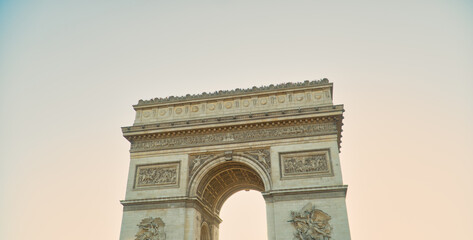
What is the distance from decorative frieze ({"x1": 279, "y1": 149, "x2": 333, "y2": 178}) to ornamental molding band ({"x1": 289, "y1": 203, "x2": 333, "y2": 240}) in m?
1.73

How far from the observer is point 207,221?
72.7 feet

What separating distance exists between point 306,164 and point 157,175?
26.4 feet

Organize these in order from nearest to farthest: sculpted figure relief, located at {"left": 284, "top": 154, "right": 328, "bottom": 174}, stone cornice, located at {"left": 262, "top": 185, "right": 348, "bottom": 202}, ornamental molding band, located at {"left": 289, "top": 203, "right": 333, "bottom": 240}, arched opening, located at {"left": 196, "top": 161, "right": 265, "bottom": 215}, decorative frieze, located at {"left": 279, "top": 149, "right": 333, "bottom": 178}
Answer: ornamental molding band, located at {"left": 289, "top": 203, "right": 333, "bottom": 240}
stone cornice, located at {"left": 262, "top": 185, "right": 348, "bottom": 202}
decorative frieze, located at {"left": 279, "top": 149, "right": 333, "bottom": 178}
sculpted figure relief, located at {"left": 284, "top": 154, "right": 328, "bottom": 174}
arched opening, located at {"left": 196, "top": 161, "right": 265, "bottom": 215}

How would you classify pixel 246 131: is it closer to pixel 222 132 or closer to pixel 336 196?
pixel 222 132

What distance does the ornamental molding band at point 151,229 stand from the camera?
19094mm

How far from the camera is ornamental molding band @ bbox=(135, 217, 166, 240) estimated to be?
19.1 m

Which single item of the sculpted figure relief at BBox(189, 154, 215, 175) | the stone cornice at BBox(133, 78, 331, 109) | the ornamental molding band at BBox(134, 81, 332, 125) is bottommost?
the sculpted figure relief at BBox(189, 154, 215, 175)

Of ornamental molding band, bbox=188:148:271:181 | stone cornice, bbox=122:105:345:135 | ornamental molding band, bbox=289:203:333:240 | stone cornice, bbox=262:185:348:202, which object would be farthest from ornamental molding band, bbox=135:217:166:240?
ornamental molding band, bbox=289:203:333:240

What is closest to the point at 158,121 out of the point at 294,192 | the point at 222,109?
the point at 222,109

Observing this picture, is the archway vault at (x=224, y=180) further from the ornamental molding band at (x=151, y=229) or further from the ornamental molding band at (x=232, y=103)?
the ornamental molding band at (x=232, y=103)

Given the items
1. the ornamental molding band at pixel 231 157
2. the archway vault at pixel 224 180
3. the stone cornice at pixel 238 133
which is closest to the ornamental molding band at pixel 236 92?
the stone cornice at pixel 238 133

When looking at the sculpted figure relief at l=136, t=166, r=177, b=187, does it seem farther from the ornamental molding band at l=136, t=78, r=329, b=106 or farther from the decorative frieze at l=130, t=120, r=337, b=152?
the ornamental molding band at l=136, t=78, r=329, b=106

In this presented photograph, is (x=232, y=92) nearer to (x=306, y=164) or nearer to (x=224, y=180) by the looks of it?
(x=224, y=180)

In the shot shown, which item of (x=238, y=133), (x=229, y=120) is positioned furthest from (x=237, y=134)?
(x=229, y=120)
